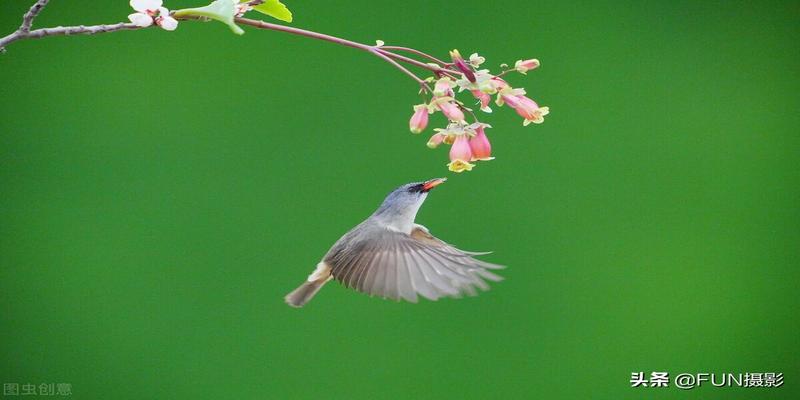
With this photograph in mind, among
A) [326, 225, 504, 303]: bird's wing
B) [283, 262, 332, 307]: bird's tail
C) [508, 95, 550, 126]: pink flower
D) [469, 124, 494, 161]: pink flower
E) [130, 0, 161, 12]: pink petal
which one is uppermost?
[130, 0, 161, 12]: pink petal

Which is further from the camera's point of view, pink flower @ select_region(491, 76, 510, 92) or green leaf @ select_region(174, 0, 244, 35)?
pink flower @ select_region(491, 76, 510, 92)

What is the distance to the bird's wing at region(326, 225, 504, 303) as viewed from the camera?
3.98 ft

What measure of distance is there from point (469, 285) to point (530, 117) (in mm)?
277

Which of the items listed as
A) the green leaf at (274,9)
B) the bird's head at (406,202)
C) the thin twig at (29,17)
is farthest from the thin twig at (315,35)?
the bird's head at (406,202)

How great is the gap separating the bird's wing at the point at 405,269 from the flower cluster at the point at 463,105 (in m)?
0.17

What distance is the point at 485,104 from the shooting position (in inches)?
44.9

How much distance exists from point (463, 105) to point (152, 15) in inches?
18.4

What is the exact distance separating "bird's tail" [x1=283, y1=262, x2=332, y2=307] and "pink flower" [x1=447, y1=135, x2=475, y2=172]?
1.79ft

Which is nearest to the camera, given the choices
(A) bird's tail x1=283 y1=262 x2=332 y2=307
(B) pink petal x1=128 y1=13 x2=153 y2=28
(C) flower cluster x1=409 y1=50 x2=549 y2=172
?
(B) pink petal x1=128 y1=13 x2=153 y2=28

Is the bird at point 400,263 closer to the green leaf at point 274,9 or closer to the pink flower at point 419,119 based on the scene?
the pink flower at point 419,119

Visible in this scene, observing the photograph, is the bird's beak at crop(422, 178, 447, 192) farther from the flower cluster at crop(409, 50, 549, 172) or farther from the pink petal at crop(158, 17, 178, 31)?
the pink petal at crop(158, 17, 178, 31)

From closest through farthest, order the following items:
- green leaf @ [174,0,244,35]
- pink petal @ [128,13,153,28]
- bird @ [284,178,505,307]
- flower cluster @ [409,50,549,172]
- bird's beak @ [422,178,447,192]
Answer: green leaf @ [174,0,244,35] → pink petal @ [128,13,153,28] → flower cluster @ [409,50,549,172] → bird @ [284,178,505,307] → bird's beak @ [422,178,447,192]

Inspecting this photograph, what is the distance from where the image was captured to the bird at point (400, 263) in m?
1.23

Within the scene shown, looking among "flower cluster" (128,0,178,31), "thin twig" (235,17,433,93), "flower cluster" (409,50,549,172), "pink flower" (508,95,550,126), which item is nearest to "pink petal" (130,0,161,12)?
"flower cluster" (128,0,178,31)
